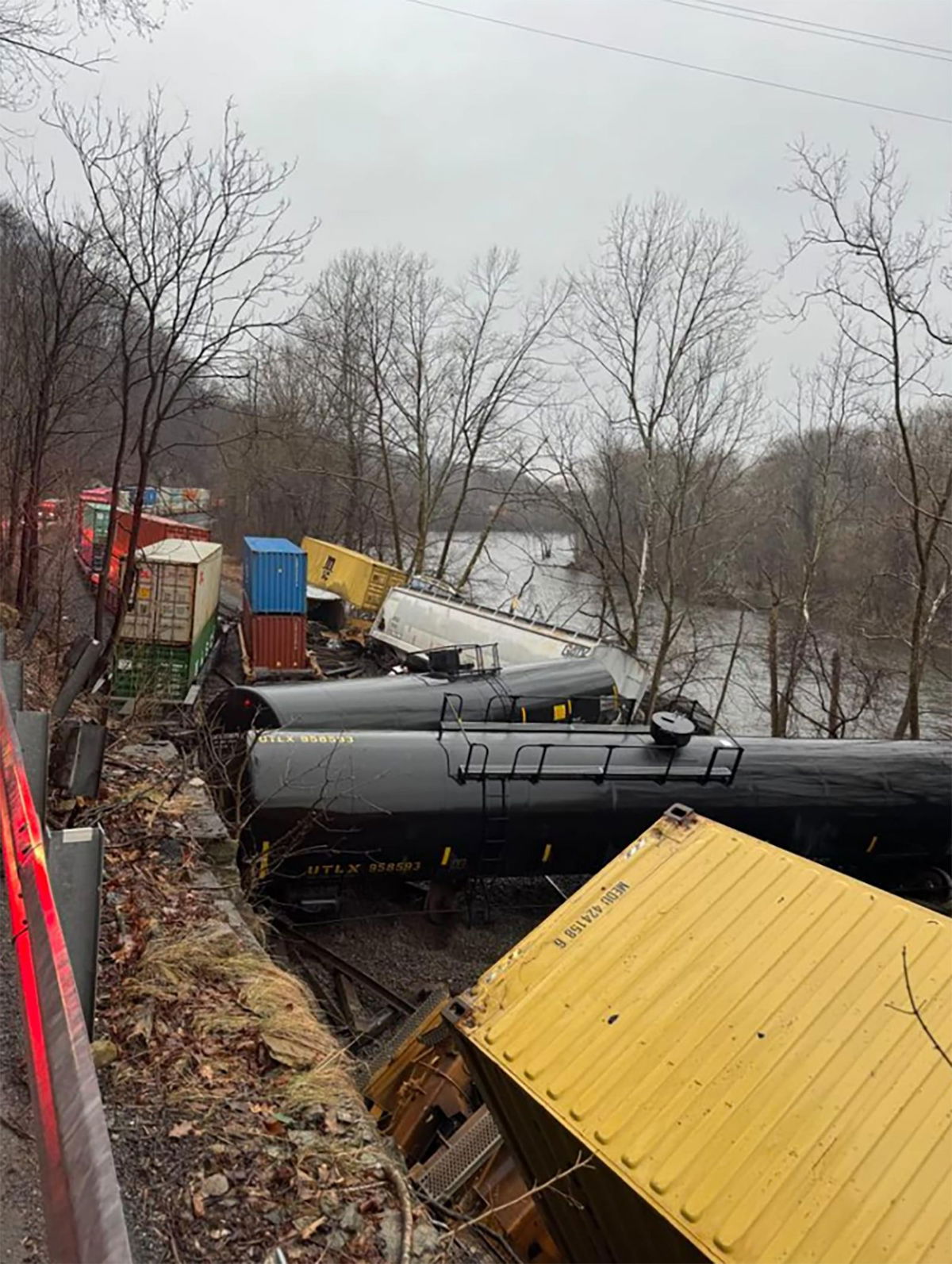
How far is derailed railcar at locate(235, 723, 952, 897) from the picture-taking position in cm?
922

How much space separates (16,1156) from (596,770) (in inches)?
316

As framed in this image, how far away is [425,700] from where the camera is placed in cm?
1262

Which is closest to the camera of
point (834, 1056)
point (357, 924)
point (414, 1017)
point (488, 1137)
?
point (834, 1056)

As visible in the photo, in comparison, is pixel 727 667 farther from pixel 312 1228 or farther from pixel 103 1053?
pixel 312 1228

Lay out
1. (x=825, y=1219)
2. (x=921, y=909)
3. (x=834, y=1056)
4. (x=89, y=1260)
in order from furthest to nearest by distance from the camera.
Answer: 1. (x=921, y=909)
2. (x=834, y=1056)
3. (x=825, y=1219)
4. (x=89, y=1260)

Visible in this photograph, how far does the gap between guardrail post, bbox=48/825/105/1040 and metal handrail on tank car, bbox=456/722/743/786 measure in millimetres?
6965

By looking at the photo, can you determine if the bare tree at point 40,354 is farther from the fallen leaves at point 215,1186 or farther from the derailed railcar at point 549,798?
the fallen leaves at point 215,1186

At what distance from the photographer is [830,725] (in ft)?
67.4

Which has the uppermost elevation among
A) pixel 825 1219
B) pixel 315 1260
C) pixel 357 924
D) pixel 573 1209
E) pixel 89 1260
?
pixel 89 1260

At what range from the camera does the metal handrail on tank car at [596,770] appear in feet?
32.2

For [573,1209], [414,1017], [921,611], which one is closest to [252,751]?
[414,1017]

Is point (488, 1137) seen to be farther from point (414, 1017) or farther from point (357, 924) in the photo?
point (357, 924)

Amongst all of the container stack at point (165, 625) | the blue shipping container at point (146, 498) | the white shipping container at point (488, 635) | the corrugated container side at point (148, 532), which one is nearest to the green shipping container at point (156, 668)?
the container stack at point (165, 625)

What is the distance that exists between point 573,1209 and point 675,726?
6461 millimetres
